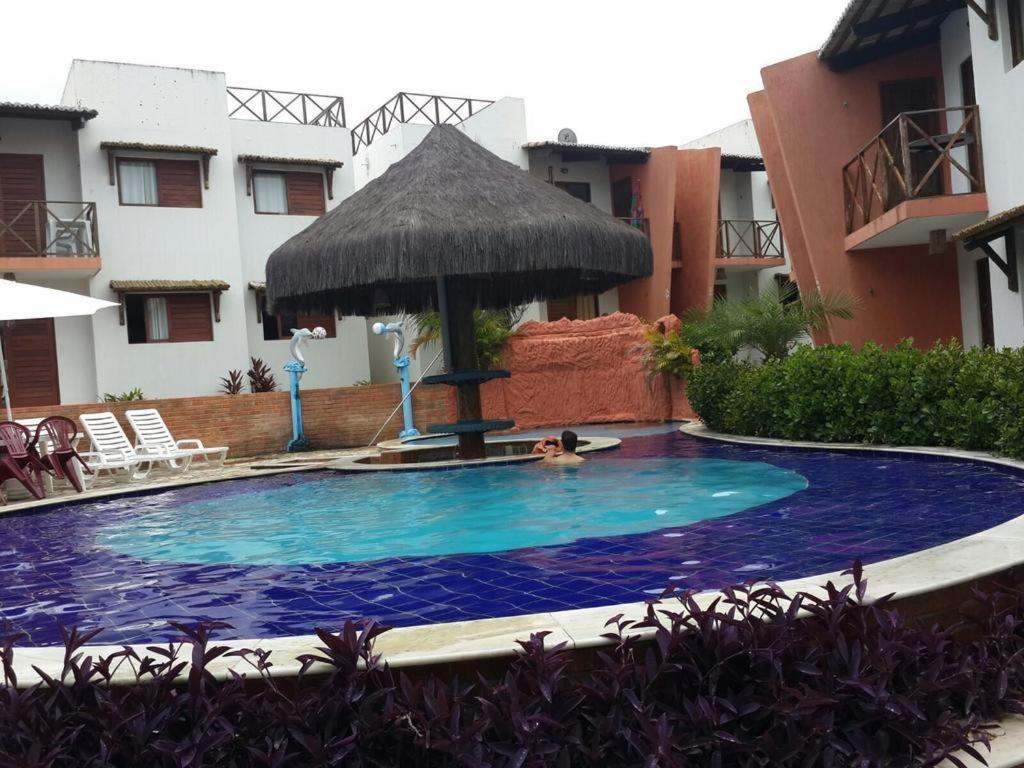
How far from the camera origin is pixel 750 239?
29.1m

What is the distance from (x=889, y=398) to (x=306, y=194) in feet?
57.3

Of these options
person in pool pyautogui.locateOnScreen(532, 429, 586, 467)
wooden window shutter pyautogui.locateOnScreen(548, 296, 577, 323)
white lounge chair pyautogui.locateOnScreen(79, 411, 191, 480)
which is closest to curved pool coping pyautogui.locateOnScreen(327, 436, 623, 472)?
person in pool pyautogui.locateOnScreen(532, 429, 586, 467)

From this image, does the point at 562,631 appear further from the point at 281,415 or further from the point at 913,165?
the point at 281,415

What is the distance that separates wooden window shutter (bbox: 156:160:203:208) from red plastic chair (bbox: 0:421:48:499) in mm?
12618

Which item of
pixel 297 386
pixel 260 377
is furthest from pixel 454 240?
pixel 260 377

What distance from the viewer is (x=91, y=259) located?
19984 millimetres

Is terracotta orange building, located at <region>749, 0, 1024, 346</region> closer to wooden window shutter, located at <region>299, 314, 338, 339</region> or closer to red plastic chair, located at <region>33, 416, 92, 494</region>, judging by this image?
red plastic chair, located at <region>33, 416, 92, 494</region>

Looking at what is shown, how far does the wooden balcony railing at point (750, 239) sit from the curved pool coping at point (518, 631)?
82.0ft

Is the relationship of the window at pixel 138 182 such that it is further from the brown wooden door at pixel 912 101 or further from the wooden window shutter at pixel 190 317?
the brown wooden door at pixel 912 101

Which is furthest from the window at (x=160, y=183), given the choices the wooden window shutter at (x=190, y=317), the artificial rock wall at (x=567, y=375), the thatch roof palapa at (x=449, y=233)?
the thatch roof palapa at (x=449, y=233)

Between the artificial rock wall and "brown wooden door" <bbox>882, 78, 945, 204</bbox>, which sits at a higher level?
"brown wooden door" <bbox>882, 78, 945, 204</bbox>

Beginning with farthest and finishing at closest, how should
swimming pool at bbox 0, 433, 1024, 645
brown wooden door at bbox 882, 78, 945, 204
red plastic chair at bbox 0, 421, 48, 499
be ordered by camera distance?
brown wooden door at bbox 882, 78, 945, 204 → red plastic chair at bbox 0, 421, 48, 499 → swimming pool at bbox 0, 433, 1024, 645

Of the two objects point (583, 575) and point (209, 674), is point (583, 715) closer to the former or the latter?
point (209, 674)

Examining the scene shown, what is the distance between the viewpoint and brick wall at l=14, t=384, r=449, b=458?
16.9 m
